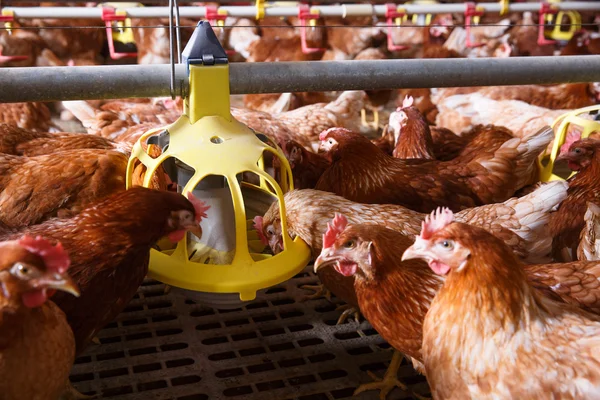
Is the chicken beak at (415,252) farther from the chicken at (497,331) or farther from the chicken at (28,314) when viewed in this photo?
the chicken at (28,314)

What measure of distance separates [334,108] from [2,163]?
6.26ft

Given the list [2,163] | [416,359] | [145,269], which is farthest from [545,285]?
[2,163]

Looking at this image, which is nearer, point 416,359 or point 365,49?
point 416,359

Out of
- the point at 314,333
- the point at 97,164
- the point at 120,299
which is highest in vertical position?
the point at 97,164

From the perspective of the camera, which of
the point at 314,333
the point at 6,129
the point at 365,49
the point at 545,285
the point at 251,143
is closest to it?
the point at 545,285

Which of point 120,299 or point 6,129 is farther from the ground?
point 6,129

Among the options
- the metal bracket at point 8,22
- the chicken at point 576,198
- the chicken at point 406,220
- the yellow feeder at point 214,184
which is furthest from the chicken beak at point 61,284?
the metal bracket at point 8,22

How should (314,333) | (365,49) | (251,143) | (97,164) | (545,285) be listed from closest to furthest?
(545,285) → (251,143) → (314,333) → (97,164) → (365,49)

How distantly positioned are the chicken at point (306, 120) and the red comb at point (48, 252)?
5.92 ft

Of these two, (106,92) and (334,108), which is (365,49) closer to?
(334,108)

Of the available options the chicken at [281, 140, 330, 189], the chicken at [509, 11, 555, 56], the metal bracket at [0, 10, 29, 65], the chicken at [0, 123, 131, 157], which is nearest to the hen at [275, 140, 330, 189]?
the chicken at [281, 140, 330, 189]

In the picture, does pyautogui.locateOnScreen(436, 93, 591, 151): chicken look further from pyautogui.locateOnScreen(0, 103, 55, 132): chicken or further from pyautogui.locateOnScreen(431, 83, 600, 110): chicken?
pyautogui.locateOnScreen(0, 103, 55, 132): chicken

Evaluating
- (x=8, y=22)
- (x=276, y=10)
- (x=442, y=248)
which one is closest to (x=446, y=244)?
(x=442, y=248)

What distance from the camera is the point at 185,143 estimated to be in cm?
150
